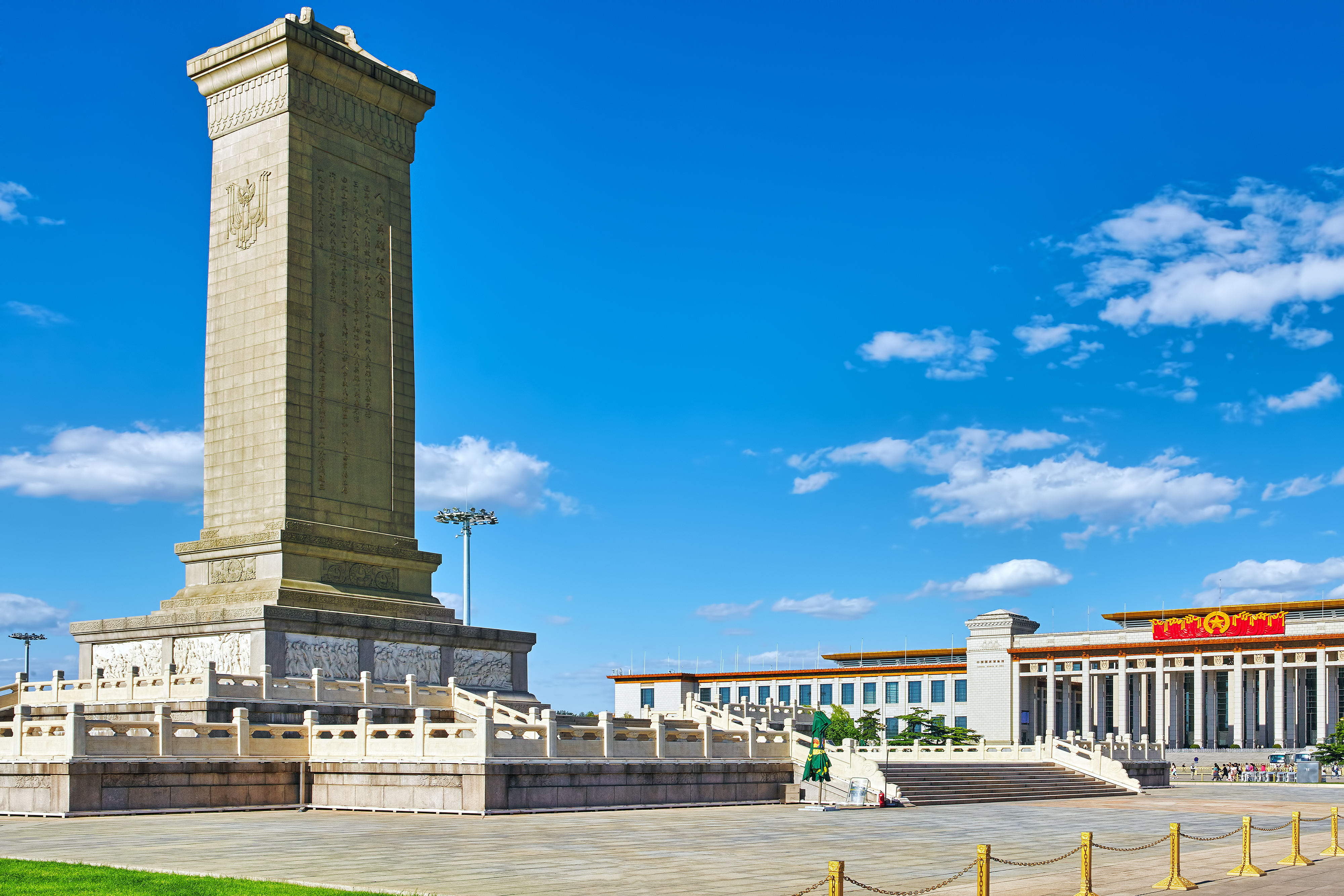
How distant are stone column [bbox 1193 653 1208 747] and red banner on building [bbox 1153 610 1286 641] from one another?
188 centimetres

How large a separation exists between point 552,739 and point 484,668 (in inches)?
612

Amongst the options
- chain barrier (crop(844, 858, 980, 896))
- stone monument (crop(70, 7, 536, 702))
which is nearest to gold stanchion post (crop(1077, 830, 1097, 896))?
chain barrier (crop(844, 858, 980, 896))

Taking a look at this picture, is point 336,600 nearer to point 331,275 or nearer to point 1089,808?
point 331,275

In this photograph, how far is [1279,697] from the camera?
9181 centimetres

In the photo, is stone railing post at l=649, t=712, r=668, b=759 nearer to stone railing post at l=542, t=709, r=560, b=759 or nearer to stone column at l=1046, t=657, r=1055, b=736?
stone railing post at l=542, t=709, r=560, b=759

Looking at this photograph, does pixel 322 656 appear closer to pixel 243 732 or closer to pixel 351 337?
pixel 351 337

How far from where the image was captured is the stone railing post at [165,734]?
89.5ft

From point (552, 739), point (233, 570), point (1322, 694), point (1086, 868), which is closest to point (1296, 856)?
point (1086, 868)

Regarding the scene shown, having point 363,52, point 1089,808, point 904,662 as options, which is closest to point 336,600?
point 363,52

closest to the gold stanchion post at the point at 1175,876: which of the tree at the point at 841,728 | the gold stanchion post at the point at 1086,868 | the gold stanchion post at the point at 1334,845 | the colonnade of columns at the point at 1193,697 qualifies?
the gold stanchion post at the point at 1086,868

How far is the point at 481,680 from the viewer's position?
144 feet

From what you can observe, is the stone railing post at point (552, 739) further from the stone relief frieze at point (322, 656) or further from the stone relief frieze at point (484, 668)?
the stone relief frieze at point (484, 668)

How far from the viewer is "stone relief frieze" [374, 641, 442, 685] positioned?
4066 cm

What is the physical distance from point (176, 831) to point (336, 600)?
57.4 feet
